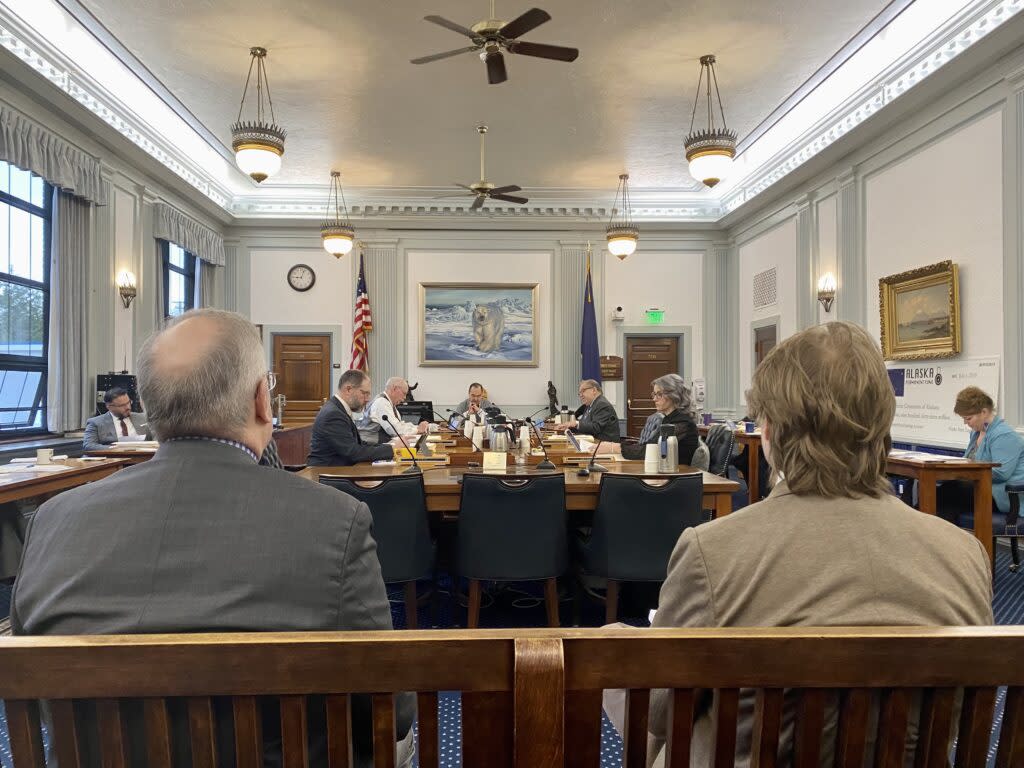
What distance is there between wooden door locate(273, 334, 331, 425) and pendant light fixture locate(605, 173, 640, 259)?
4504 millimetres

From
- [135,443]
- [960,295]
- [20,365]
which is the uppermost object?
[960,295]

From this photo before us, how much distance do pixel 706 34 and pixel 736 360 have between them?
5.33 meters

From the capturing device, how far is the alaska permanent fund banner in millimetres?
5004

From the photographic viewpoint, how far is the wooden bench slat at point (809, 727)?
81 cm

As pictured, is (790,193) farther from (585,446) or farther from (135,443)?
(135,443)

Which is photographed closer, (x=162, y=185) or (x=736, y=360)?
(x=162, y=185)

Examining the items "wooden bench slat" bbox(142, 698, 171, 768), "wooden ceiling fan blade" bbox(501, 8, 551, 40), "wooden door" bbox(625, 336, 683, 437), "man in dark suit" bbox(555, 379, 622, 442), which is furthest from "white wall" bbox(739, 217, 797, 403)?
"wooden bench slat" bbox(142, 698, 171, 768)

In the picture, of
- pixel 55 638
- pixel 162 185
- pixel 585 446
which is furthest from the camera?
pixel 162 185

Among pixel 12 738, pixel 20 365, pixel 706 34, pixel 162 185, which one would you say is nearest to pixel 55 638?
pixel 12 738

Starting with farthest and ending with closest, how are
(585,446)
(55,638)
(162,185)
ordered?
(162,185), (585,446), (55,638)

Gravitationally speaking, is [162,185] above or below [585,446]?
above

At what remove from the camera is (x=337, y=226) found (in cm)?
737

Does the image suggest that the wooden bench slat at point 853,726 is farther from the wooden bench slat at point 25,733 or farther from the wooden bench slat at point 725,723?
the wooden bench slat at point 25,733

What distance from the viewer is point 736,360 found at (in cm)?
946
